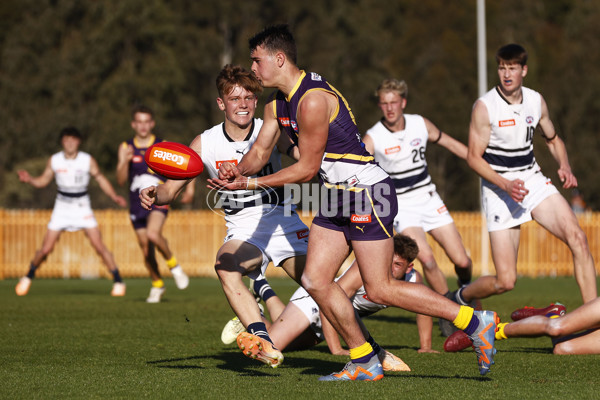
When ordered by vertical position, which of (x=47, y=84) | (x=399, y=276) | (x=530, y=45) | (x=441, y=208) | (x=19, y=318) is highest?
(x=530, y=45)

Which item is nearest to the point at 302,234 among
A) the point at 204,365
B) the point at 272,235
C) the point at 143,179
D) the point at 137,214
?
the point at 272,235

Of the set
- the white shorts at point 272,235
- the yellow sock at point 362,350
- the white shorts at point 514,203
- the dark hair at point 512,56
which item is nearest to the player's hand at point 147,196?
the white shorts at point 272,235

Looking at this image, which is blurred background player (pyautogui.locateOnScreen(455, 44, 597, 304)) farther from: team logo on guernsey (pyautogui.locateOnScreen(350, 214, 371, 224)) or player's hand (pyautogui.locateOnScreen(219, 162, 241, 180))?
player's hand (pyautogui.locateOnScreen(219, 162, 241, 180))

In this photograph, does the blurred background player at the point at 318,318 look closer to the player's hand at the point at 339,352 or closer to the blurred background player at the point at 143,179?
the player's hand at the point at 339,352

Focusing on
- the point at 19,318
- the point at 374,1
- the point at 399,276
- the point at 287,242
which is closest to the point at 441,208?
the point at 399,276

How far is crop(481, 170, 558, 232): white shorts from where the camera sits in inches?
329

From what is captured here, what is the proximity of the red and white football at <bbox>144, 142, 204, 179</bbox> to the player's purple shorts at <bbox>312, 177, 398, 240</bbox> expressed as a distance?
1.08 metres

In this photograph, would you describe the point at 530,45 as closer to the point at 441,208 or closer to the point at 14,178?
the point at 14,178

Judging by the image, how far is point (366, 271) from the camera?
5.95 metres

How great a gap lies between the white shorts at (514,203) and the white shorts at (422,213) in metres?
0.76

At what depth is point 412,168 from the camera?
9.59 m

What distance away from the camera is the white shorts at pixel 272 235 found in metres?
7.12

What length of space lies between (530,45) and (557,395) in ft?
139

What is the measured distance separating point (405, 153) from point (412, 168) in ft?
0.65
